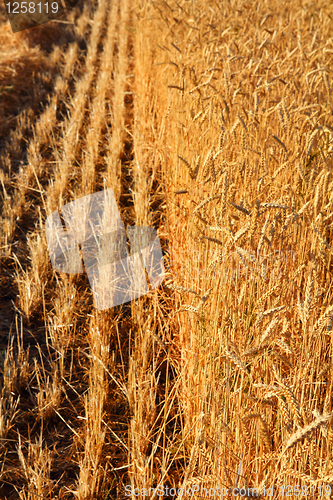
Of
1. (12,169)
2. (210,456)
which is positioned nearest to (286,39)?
(12,169)

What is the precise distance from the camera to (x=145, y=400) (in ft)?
4.76

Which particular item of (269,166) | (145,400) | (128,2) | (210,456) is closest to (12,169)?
(269,166)

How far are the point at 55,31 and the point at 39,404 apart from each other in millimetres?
5846

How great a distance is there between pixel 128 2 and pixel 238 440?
803 cm

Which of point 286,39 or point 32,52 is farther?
point 32,52

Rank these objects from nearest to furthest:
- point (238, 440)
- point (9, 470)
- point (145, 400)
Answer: point (238, 440), point (9, 470), point (145, 400)

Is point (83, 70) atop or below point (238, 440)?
atop

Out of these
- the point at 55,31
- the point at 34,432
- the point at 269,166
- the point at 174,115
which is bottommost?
the point at 34,432

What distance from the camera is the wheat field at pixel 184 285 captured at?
3.29ft

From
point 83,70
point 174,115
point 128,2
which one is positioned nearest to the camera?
point 174,115

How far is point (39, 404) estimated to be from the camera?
4.99 ft

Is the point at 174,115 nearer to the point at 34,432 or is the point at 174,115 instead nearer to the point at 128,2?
the point at 34,432

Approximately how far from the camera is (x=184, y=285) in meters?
1.78

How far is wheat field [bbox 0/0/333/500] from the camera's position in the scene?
100cm
